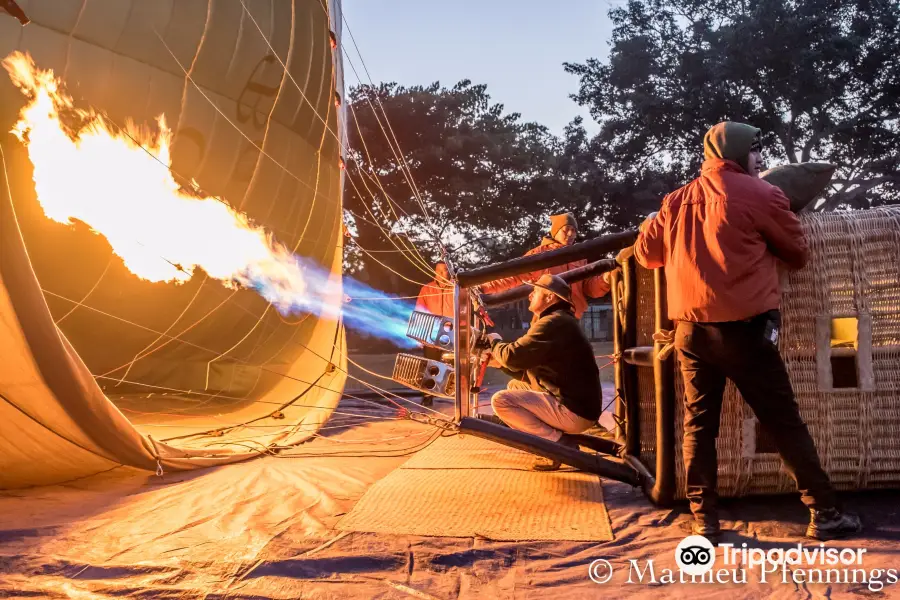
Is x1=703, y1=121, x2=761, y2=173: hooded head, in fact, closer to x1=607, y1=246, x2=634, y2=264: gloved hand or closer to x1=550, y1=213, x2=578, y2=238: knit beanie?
x1=607, y1=246, x2=634, y2=264: gloved hand

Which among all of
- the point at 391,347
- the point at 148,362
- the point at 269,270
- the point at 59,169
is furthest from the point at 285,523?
the point at 391,347

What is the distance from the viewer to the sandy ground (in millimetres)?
1968

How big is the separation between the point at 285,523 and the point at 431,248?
42.1 feet

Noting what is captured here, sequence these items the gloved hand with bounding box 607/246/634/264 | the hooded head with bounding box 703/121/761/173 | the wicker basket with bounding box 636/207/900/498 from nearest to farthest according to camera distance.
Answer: the hooded head with bounding box 703/121/761/173 → the wicker basket with bounding box 636/207/900/498 → the gloved hand with bounding box 607/246/634/264

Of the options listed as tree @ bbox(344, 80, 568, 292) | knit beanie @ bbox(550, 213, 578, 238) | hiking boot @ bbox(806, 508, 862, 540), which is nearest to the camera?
hiking boot @ bbox(806, 508, 862, 540)

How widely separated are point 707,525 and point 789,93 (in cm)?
1471

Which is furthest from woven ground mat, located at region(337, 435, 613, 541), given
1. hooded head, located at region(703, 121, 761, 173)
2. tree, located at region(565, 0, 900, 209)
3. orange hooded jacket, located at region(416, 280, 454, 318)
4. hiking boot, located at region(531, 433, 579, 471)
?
tree, located at region(565, 0, 900, 209)

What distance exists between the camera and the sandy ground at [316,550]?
1968 mm

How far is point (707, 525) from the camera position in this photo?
2361 mm

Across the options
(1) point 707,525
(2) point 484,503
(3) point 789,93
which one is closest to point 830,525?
(1) point 707,525

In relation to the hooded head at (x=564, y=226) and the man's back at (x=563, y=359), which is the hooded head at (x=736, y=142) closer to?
the man's back at (x=563, y=359)

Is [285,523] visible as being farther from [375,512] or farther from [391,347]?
[391,347]

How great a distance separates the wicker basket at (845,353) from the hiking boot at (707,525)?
13.1 inches

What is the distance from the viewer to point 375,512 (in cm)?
267
